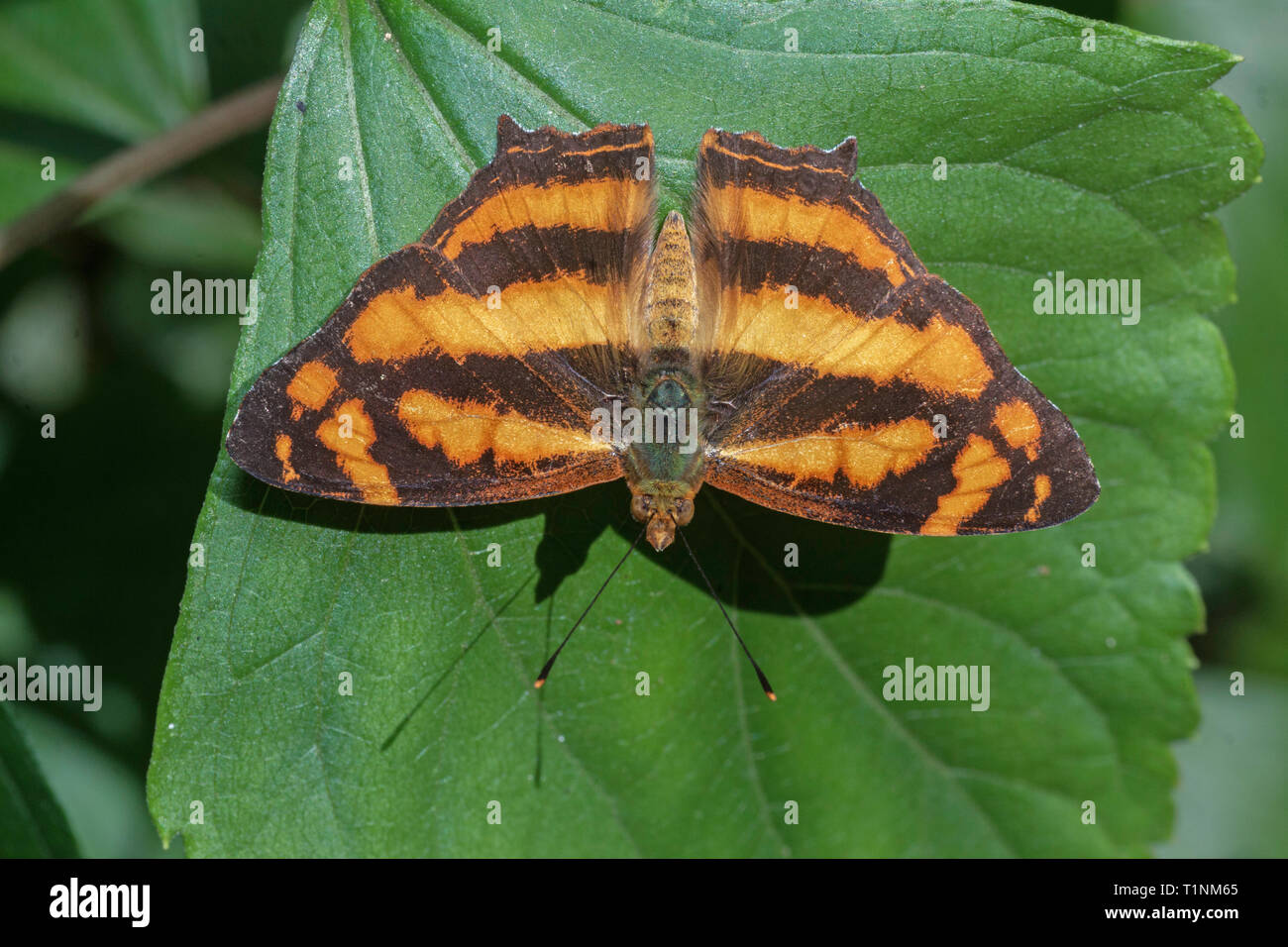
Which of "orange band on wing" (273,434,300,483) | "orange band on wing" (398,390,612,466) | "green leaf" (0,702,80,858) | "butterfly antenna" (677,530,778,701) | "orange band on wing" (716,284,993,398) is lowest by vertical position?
"green leaf" (0,702,80,858)

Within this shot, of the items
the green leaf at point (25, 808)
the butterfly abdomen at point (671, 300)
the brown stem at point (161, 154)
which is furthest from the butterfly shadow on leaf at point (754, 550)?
the brown stem at point (161, 154)

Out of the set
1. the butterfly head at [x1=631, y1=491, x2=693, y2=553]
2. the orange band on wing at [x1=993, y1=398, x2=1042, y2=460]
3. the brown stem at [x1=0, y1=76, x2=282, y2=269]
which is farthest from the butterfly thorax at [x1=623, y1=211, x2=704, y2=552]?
the brown stem at [x1=0, y1=76, x2=282, y2=269]

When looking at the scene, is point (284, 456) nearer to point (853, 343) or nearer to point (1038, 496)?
point (853, 343)

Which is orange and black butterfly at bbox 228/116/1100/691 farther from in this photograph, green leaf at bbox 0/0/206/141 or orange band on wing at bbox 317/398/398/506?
green leaf at bbox 0/0/206/141

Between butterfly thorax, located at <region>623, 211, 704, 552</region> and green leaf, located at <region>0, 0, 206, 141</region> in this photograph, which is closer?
butterfly thorax, located at <region>623, 211, 704, 552</region>

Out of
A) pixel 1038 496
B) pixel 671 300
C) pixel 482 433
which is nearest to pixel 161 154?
pixel 482 433

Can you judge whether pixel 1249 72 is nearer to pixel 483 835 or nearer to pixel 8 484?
pixel 483 835

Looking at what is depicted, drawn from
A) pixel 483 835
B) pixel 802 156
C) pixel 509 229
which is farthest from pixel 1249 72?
Result: pixel 483 835
